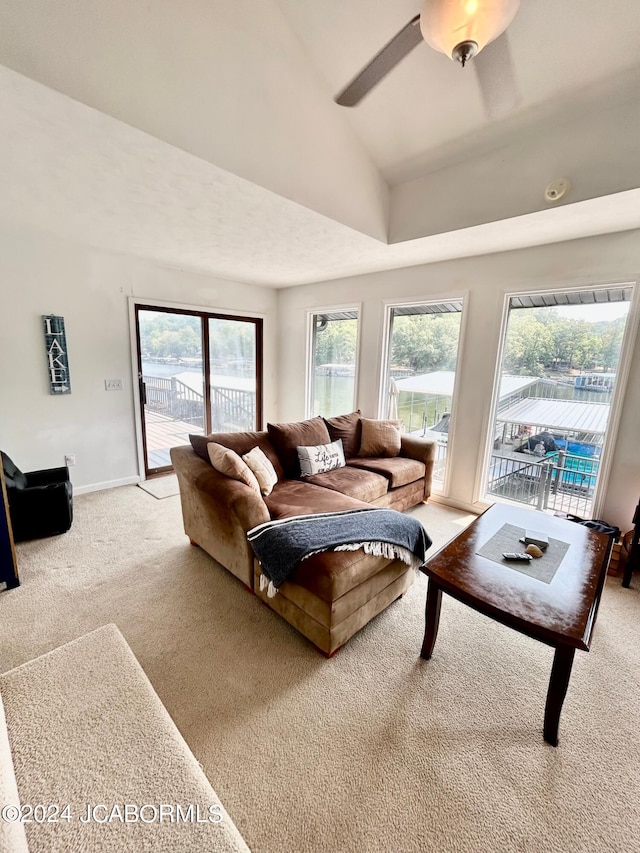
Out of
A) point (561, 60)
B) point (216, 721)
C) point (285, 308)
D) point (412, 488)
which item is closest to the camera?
point (216, 721)

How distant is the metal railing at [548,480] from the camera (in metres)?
3.01

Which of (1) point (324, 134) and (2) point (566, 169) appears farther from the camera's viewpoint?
(1) point (324, 134)

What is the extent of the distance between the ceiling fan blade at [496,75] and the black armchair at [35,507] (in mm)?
3568

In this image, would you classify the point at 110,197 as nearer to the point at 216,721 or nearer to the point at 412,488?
the point at 216,721

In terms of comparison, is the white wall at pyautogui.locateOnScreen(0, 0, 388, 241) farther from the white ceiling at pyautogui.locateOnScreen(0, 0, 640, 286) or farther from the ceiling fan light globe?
the ceiling fan light globe

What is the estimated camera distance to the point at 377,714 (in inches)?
57.7

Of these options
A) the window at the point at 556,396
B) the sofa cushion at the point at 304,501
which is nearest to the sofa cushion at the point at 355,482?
the sofa cushion at the point at 304,501

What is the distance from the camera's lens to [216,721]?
142 cm

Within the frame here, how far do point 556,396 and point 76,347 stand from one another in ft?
14.9

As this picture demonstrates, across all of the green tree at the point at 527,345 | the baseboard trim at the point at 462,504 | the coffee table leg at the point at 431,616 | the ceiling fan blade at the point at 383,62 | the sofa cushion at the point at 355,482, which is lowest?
the baseboard trim at the point at 462,504

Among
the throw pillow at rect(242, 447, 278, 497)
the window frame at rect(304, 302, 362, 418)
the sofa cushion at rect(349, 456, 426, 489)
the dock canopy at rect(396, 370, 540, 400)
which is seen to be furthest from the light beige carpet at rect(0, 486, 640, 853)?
the window frame at rect(304, 302, 362, 418)

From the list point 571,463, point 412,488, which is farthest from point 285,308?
point 571,463

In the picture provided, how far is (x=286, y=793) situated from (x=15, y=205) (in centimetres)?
371

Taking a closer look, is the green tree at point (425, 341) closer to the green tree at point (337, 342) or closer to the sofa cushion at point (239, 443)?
the green tree at point (337, 342)
